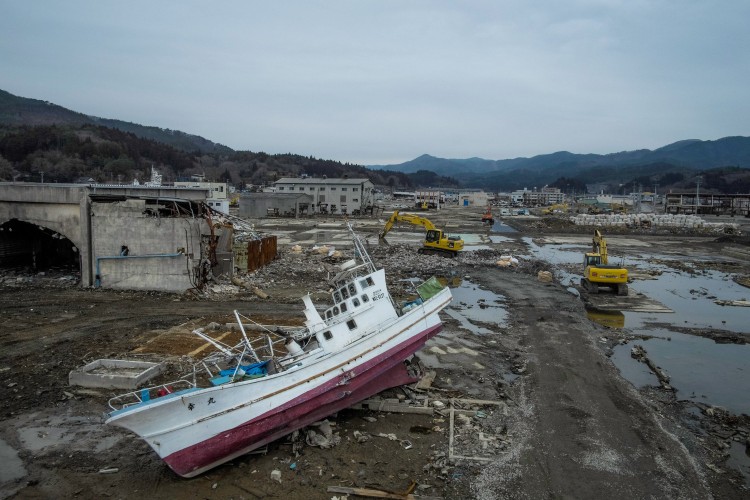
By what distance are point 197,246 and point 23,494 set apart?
15242 millimetres

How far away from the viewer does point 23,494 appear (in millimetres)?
8695

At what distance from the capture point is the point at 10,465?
957 centimetres

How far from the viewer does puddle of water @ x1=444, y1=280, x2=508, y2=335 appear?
2032cm

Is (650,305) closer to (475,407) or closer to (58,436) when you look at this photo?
(475,407)

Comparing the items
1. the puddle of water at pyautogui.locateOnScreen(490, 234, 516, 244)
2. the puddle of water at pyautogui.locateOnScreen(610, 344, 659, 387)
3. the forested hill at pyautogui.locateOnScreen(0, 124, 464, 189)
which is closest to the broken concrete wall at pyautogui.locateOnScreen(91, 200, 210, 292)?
the puddle of water at pyautogui.locateOnScreen(610, 344, 659, 387)

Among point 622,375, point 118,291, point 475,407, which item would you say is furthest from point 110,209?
A: point 622,375

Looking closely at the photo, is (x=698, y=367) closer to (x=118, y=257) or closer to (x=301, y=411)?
(x=301, y=411)

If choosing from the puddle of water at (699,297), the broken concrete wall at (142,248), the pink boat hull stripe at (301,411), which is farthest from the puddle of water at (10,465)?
the puddle of water at (699,297)

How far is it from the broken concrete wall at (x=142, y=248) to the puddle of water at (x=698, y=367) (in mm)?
18366

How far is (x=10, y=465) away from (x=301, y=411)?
5637 mm

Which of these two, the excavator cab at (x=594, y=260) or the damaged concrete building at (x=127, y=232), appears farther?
the excavator cab at (x=594, y=260)

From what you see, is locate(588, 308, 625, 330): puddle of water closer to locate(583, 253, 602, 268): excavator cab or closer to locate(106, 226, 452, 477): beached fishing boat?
locate(583, 253, 602, 268): excavator cab

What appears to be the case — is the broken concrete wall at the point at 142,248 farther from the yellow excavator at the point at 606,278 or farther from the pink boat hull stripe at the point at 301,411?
the yellow excavator at the point at 606,278

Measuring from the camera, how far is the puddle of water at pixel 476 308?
20.3m
